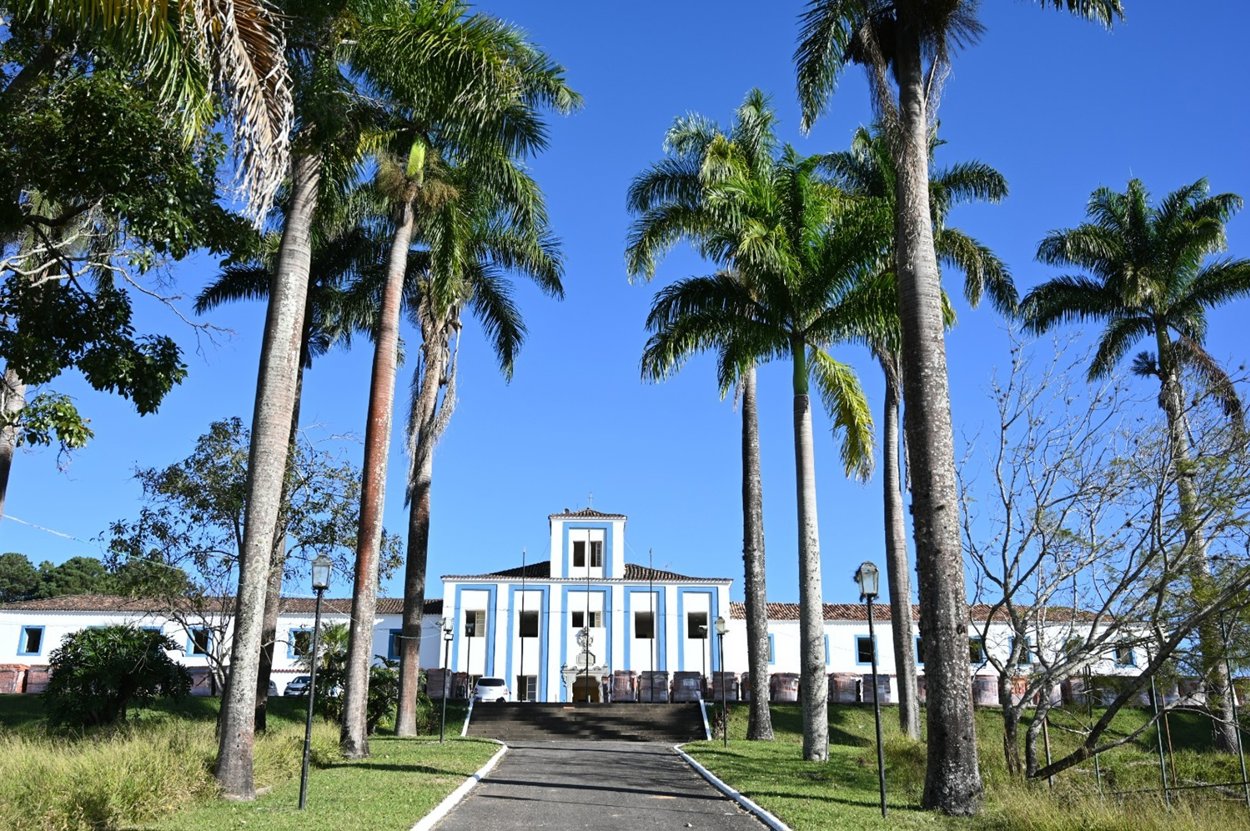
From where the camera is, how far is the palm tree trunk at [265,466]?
38.9 ft

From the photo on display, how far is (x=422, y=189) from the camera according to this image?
19.6 m

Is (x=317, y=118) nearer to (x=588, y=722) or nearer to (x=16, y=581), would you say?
(x=588, y=722)

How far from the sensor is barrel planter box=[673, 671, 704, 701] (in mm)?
32656

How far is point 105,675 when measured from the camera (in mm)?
19859

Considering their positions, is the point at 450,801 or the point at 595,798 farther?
the point at 595,798

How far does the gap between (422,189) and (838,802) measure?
13.7 metres

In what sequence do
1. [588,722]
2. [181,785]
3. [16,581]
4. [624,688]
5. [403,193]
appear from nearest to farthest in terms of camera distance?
[181,785] → [403,193] → [588,722] → [624,688] → [16,581]

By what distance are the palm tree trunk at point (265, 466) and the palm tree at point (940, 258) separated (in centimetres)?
1174

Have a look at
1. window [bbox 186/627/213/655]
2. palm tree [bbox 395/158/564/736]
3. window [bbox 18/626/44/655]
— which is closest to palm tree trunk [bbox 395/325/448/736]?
palm tree [bbox 395/158/564/736]

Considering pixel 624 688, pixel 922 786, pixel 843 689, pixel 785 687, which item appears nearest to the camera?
pixel 922 786

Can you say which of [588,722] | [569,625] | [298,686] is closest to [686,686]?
[588,722]

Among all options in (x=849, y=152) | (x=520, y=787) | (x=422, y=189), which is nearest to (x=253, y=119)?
(x=520, y=787)

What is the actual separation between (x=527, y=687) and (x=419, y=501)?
Answer: 1067 inches

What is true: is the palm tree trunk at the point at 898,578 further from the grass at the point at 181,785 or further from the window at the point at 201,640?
the window at the point at 201,640
